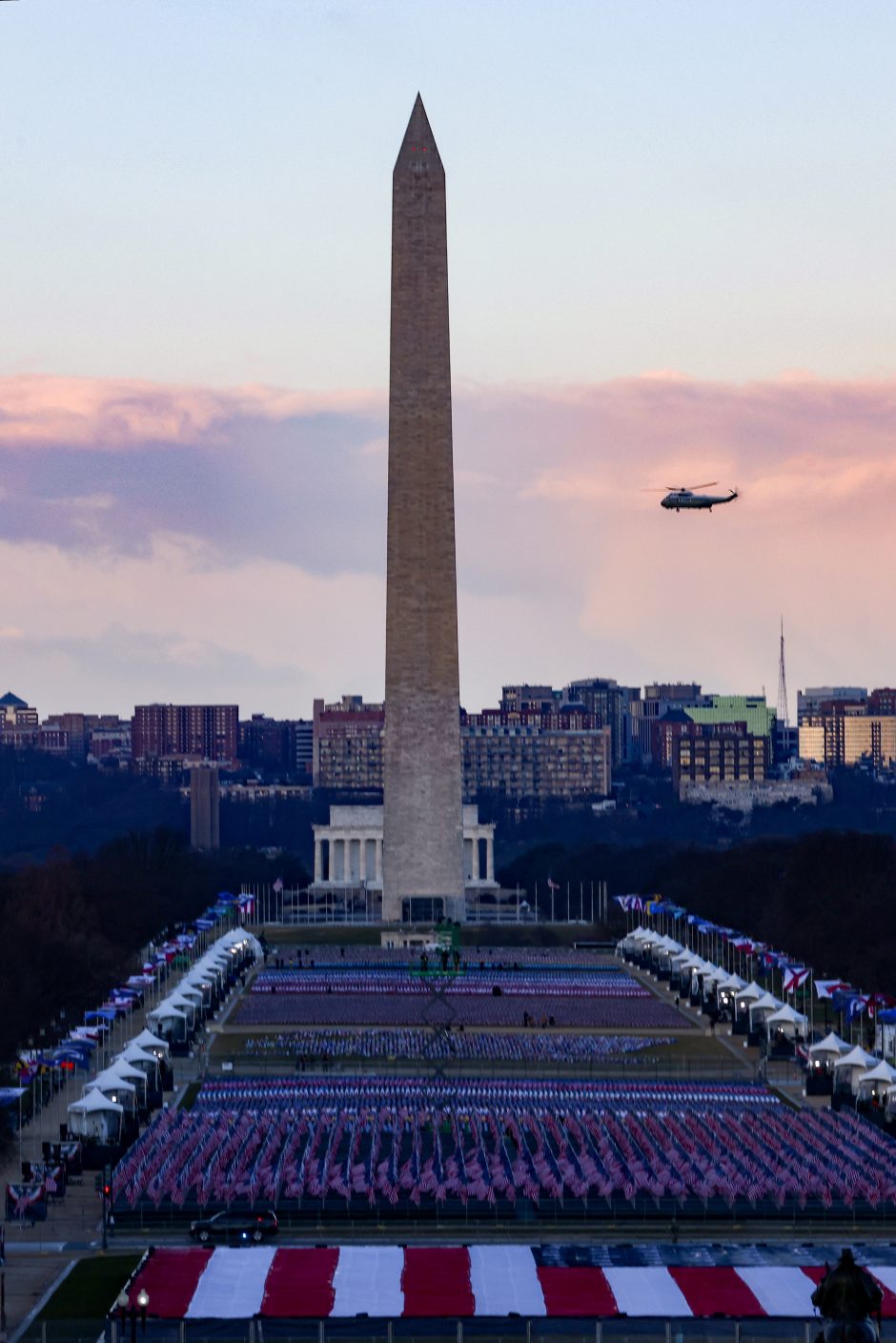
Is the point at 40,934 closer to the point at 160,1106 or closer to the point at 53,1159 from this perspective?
the point at 160,1106

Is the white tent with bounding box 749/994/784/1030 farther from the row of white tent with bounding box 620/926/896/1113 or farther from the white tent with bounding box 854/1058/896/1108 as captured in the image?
the white tent with bounding box 854/1058/896/1108

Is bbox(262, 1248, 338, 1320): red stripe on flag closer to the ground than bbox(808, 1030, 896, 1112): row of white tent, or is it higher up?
closer to the ground

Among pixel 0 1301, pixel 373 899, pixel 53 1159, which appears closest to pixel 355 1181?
pixel 53 1159

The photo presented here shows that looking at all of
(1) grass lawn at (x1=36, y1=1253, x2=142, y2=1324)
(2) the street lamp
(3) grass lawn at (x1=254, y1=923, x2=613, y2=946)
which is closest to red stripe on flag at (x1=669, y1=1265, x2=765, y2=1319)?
(2) the street lamp

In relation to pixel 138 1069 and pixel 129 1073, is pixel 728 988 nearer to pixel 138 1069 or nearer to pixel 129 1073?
pixel 138 1069

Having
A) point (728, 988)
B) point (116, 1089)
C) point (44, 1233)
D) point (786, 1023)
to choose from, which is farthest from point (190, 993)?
point (44, 1233)

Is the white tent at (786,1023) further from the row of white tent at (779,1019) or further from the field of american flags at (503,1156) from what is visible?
the field of american flags at (503,1156)

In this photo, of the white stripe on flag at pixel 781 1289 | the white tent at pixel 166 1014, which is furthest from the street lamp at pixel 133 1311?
the white tent at pixel 166 1014
